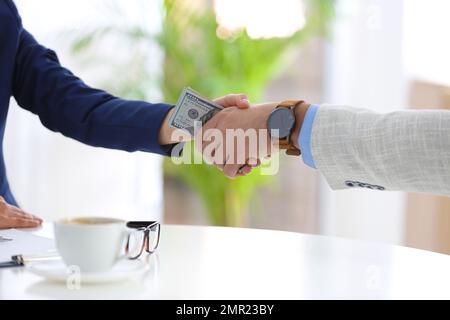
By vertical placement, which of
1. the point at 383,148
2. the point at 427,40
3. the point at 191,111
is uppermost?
the point at 427,40

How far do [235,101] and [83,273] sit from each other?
0.75 meters

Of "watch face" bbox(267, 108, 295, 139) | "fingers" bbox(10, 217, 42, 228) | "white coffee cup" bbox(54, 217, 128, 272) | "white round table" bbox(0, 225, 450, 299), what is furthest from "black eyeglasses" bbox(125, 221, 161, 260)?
"watch face" bbox(267, 108, 295, 139)

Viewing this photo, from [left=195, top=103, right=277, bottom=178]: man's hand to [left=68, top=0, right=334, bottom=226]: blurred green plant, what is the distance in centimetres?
136

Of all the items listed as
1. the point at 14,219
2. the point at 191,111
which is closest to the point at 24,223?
the point at 14,219

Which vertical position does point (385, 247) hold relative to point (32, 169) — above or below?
below

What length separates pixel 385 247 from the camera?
1.18 m

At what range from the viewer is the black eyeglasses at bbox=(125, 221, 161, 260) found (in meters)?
1.02

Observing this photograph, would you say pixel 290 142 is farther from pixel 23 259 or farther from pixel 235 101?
pixel 23 259

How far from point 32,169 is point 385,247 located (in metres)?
2.22

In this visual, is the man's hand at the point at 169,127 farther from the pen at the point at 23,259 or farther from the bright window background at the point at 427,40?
the bright window background at the point at 427,40

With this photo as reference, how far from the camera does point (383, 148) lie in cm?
109

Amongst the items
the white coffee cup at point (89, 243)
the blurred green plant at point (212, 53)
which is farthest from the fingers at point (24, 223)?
the blurred green plant at point (212, 53)
